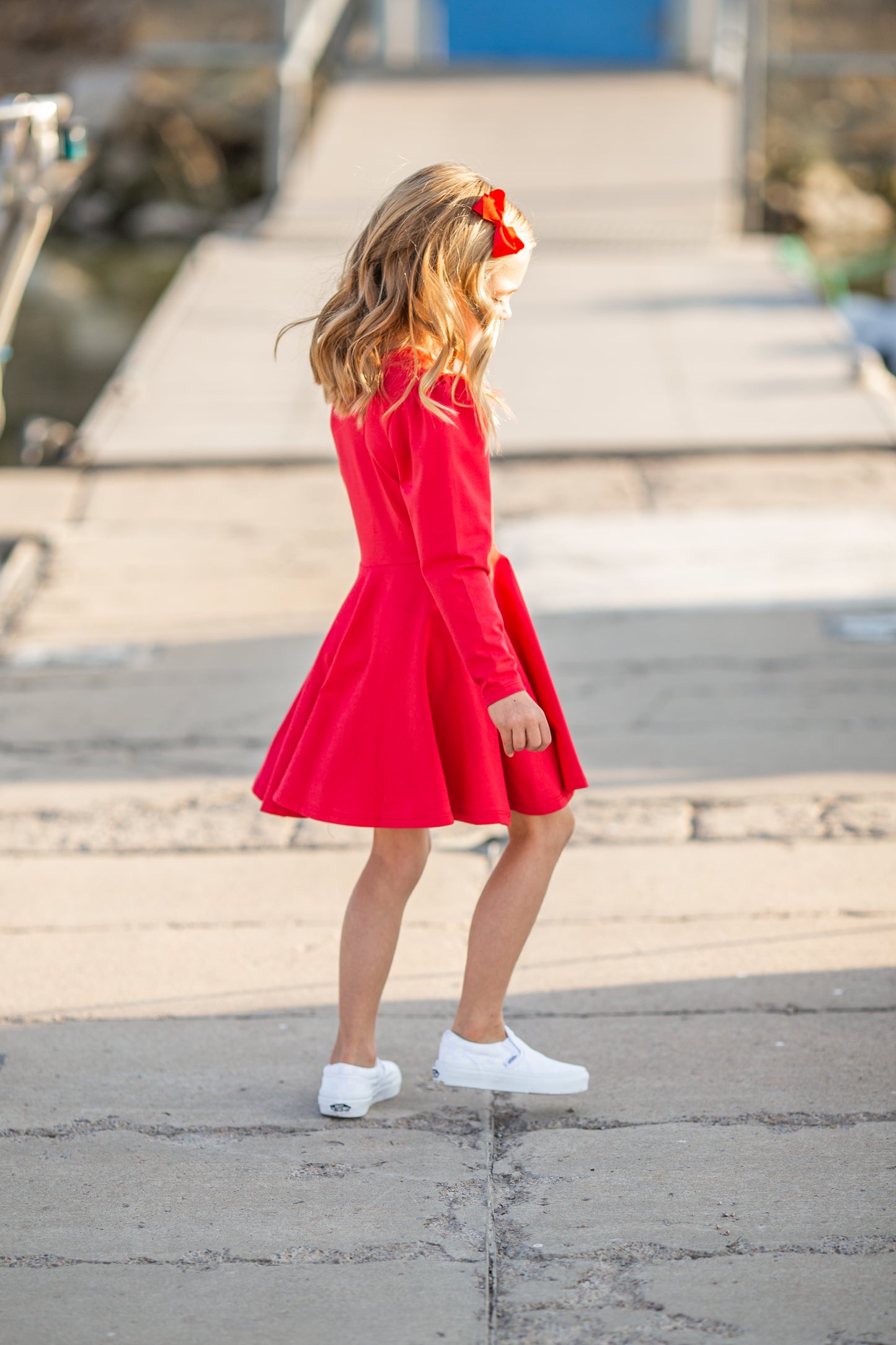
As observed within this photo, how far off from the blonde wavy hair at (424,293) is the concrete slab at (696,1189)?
1064mm

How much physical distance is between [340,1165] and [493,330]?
48.2 inches

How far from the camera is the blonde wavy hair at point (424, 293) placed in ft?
6.68

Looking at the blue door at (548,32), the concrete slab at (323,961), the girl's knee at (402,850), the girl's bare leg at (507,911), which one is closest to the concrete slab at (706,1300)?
the girl's bare leg at (507,911)

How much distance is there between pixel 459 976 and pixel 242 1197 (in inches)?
30.3

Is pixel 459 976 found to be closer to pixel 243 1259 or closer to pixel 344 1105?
pixel 344 1105

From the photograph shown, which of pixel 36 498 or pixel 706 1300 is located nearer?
pixel 706 1300

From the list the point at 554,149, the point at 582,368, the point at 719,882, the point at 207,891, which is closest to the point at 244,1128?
the point at 207,891

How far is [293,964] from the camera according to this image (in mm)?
2797

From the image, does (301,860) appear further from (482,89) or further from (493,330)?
(482,89)

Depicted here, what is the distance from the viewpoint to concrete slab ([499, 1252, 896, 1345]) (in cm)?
175

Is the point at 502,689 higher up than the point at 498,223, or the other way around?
the point at 498,223

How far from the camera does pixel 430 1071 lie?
7.96 ft

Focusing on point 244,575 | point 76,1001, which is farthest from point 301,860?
point 244,575

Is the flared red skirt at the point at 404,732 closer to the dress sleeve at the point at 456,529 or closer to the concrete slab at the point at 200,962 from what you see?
the dress sleeve at the point at 456,529
